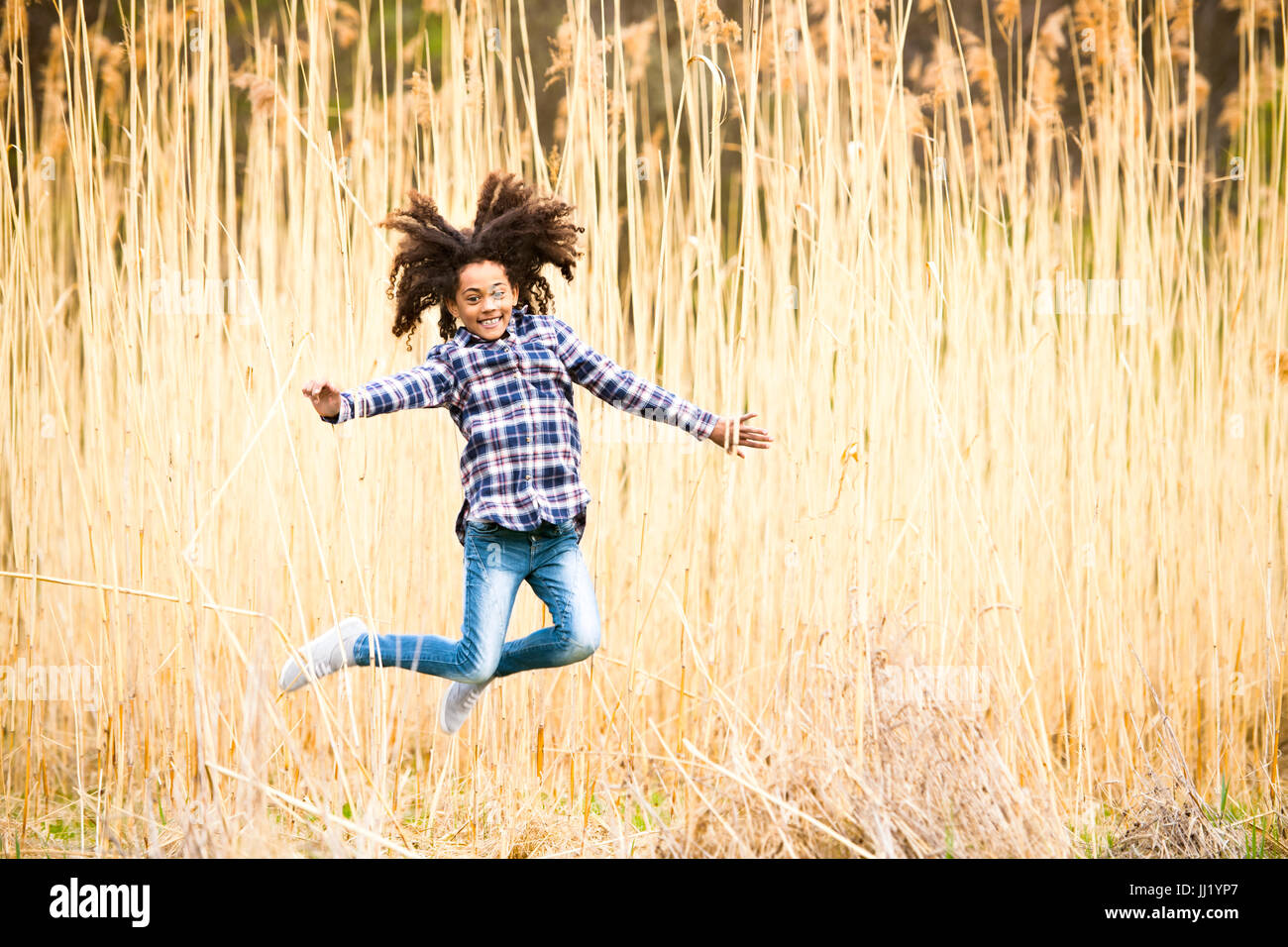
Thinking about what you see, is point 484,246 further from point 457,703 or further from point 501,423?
point 457,703

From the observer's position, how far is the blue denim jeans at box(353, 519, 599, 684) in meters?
1.65

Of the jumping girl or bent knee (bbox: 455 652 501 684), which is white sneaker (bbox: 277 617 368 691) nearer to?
the jumping girl

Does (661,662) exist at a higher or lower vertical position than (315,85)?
lower

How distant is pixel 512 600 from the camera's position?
5.44 ft

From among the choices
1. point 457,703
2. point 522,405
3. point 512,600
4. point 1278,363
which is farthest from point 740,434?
point 1278,363

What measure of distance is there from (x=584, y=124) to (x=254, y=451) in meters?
0.91

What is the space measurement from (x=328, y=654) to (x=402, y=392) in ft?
1.57

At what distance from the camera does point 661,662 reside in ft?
6.72

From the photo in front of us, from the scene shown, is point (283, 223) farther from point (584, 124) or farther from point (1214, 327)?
point (1214, 327)

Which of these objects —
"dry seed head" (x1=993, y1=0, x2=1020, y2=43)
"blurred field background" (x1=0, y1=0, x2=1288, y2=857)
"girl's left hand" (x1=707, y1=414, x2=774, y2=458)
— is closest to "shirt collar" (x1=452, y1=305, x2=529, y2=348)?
"blurred field background" (x1=0, y1=0, x2=1288, y2=857)

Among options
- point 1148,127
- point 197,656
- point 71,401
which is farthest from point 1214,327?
point 71,401

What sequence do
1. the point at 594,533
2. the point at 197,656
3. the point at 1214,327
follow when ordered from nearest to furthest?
the point at 197,656 → the point at 594,533 → the point at 1214,327

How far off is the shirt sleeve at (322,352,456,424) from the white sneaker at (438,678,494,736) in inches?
19.6

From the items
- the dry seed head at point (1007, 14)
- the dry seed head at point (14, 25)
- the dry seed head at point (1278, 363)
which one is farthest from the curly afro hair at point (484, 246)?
the dry seed head at point (1278, 363)
